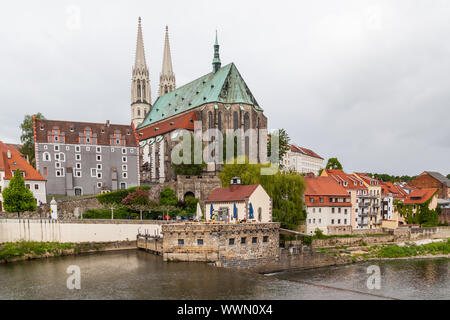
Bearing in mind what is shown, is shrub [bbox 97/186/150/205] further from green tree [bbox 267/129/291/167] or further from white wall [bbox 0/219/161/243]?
green tree [bbox 267/129/291/167]

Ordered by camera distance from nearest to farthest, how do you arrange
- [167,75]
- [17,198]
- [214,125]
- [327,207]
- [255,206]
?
[255,206]
[17,198]
[327,207]
[214,125]
[167,75]

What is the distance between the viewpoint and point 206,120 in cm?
9150

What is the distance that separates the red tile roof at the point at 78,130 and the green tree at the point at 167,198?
15293mm

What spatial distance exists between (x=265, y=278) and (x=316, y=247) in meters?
22.8

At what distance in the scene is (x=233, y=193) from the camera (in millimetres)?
49500

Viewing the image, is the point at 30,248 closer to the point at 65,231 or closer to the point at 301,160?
the point at 65,231

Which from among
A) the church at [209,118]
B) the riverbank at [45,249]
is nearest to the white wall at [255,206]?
the riverbank at [45,249]

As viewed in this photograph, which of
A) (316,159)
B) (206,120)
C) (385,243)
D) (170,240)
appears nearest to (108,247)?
(170,240)

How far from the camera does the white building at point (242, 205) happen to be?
4662 centimetres

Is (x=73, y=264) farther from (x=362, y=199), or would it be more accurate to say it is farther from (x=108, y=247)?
(x=362, y=199)

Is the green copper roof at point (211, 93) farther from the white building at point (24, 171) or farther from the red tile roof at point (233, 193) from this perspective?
the red tile roof at point (233, 193)

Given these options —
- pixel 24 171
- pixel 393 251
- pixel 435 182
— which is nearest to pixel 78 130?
pixel 24 171

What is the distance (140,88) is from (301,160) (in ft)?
193

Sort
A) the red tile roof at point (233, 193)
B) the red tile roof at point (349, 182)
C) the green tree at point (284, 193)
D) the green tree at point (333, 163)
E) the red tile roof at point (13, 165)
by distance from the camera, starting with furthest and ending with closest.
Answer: the green tree at point (333, 163) → the red tile roof at point (349, 182) → the red tile roof at point (13, 165) → the green tree at point (284, 193) → the red tile roof at point (233, 193)
